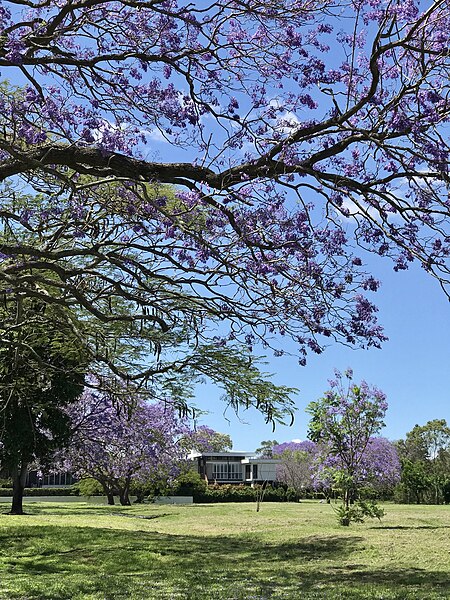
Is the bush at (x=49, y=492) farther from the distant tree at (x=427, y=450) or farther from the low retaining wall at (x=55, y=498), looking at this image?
the distant tree at (x=427, y=450)

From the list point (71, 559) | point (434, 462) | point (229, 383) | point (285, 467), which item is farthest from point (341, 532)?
point (434, 462)

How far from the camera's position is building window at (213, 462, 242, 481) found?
177 feet

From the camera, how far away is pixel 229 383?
1177cm

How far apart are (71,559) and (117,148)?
6.66 metres

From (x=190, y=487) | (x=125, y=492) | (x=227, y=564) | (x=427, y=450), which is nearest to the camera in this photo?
(x=227, y=564)

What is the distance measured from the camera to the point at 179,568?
31.8 feet

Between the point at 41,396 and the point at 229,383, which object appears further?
the point at 41,396

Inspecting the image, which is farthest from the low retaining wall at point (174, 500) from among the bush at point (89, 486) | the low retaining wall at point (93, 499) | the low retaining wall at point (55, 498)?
the low retaining wall at point (55, 498)

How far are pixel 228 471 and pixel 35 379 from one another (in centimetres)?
4185

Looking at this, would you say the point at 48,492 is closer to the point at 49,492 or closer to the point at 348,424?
the point at 49,492

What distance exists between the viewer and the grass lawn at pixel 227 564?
7.71 meters

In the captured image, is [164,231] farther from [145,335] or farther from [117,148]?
[145,335]

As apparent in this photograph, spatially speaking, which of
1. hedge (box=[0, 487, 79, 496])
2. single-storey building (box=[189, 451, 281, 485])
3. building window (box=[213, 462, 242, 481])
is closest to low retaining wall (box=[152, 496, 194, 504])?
hedge (box=[0, 487, 79, 496])

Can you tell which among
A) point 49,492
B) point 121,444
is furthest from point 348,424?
point 49,492
